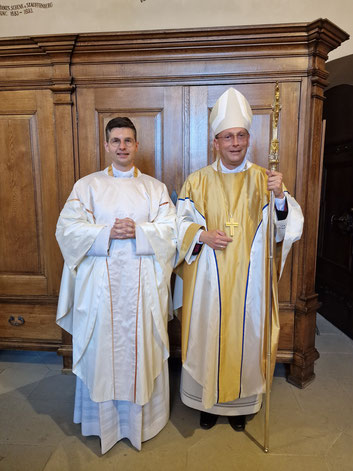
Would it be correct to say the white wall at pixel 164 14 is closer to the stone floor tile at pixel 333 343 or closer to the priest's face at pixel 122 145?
the priest's face at pixel 122 145

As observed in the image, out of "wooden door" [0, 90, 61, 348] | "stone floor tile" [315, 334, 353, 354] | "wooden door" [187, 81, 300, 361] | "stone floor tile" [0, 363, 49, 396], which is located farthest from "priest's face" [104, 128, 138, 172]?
"stone floor tile" [315, 334, 353, 354]

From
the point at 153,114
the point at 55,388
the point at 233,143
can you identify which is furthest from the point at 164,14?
the point at 55,388

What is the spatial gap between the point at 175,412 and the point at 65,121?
2172 millimetres

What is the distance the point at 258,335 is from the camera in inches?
80.7

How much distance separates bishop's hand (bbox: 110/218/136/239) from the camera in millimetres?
1858

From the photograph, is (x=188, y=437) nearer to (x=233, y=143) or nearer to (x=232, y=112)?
(x=233, y=143)

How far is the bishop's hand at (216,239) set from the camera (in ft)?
6.31

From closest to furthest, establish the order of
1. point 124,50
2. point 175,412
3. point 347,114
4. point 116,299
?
point 116,299 < point 175,412 < point 124,50 < point 347,114

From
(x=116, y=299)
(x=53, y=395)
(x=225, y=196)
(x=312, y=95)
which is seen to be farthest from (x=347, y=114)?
(x=53, y=395)

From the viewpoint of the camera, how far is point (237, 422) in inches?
84.7

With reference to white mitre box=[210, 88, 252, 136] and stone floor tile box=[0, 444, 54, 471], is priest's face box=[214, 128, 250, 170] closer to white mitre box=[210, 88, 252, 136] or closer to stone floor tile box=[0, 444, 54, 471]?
white mitre box=[210, 88, 252, 136]

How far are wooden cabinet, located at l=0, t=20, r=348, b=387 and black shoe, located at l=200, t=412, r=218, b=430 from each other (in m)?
0.68

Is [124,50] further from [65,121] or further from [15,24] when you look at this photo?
[15,24]

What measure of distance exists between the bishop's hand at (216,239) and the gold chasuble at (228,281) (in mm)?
63
